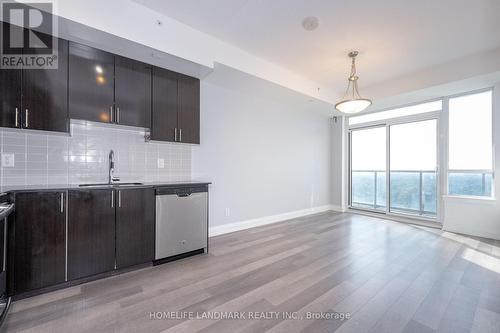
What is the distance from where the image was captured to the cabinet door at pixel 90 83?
7.50ft

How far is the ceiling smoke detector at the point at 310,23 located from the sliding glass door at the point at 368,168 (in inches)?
147

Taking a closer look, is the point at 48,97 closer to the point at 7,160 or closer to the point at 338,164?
the point at 7,160

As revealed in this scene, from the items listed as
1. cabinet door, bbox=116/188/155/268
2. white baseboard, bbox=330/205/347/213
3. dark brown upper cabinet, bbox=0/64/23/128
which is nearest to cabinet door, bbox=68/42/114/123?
dark brown upper cabinet, bbox=0/64/23/128

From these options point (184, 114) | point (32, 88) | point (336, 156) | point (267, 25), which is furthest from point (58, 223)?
point (336, 156)

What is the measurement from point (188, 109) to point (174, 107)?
208 mm

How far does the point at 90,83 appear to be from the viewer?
238 centimetres

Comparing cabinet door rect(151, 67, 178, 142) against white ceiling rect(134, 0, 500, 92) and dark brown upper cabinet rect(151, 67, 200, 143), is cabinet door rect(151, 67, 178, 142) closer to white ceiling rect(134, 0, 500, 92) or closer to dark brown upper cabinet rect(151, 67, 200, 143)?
dark brown upper cabinet rect(151, 67, 200, 143)

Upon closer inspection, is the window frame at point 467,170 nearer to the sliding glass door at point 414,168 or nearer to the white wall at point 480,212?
the white wall at point 480,212

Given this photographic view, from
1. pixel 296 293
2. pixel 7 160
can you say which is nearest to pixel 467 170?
pixel 296 293

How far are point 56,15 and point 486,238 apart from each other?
263 inches

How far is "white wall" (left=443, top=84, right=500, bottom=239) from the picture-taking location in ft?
11.9

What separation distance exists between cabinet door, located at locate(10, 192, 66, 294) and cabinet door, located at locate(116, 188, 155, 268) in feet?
1.54

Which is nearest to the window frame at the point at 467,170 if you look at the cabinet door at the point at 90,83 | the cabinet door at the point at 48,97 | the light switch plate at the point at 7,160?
the cabinet door at the point at 90,83

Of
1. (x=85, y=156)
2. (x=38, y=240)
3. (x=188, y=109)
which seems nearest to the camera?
(x=38, y=240)
